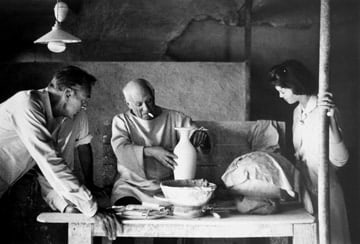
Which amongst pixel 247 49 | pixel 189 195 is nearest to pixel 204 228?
pixel 189 195

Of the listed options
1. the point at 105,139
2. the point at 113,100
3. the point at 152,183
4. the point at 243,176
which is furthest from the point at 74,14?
the point at 243,176

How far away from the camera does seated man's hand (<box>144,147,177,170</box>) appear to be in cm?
378

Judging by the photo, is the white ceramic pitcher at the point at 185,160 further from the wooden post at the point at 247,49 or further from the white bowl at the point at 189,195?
the wooden post at the point at 247,49

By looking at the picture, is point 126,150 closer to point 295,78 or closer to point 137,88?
point 137,88

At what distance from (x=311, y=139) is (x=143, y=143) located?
1.35 metres

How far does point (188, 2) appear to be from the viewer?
655cm

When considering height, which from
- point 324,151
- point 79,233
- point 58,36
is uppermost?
point 58,36

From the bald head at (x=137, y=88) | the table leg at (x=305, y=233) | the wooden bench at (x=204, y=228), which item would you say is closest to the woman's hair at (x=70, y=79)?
the bald head at (x=137, y=88)

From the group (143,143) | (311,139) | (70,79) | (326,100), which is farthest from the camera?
(143,143)

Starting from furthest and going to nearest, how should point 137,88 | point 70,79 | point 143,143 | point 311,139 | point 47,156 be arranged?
1. point 143,143
2. point 137,88
3. point 311,139
4. point 70,79
5. point 47,156

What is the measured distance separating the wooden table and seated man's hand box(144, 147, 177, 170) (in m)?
0.67

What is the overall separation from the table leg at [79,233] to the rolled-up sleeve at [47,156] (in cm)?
9

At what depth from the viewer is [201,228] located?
3162mm

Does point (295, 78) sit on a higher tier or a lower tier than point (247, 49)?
lower
